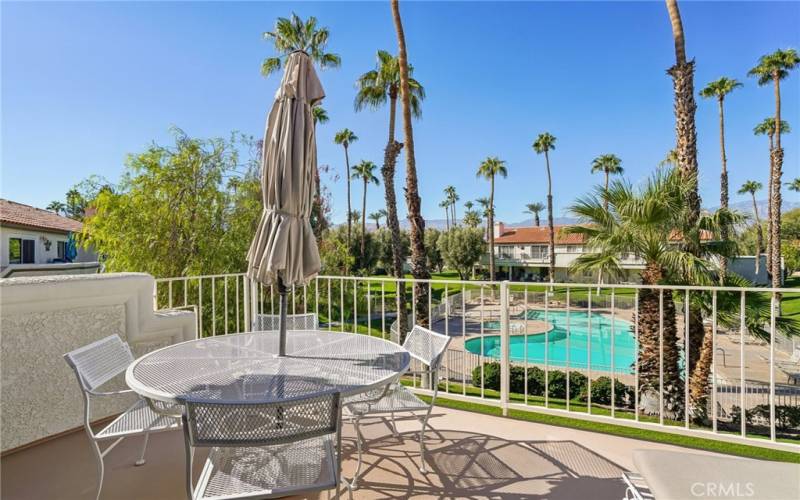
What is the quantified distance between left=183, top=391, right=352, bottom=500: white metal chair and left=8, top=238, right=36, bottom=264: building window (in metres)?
21.3

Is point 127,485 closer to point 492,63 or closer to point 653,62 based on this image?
point 492,63

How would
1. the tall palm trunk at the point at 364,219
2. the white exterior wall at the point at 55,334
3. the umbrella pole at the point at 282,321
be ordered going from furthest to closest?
the tall palm trunk at the point at 364,219
the white exterior wall at the point at 55,334
the umbrella pole at the point at 282,321

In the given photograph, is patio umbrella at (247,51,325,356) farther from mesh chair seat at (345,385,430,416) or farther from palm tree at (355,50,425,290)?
palm tree at (355,50,425,290)

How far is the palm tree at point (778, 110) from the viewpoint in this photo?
1731cm

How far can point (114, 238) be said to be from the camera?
725 cm

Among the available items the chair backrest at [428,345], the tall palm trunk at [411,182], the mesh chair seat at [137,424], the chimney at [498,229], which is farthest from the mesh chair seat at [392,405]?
the chimney at [498,229]

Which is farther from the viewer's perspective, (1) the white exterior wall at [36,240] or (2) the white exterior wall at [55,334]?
(1) the white exterior wall at [36,240]

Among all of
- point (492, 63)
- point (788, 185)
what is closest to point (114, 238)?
point (492, 63)

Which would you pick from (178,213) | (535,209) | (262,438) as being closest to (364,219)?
(178,213)

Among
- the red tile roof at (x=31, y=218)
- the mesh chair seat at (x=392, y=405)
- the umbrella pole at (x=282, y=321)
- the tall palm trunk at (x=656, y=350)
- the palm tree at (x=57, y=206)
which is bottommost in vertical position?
the tall palm trunk at (x=656, y=350)

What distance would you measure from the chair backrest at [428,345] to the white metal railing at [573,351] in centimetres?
57

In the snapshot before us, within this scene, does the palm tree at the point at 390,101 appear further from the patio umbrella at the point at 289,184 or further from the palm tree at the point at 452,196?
the palm tree at the point at 452,196

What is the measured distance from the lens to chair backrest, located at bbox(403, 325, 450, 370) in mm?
2244

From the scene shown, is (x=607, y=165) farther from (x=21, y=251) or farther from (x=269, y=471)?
(x=21, y=251)
